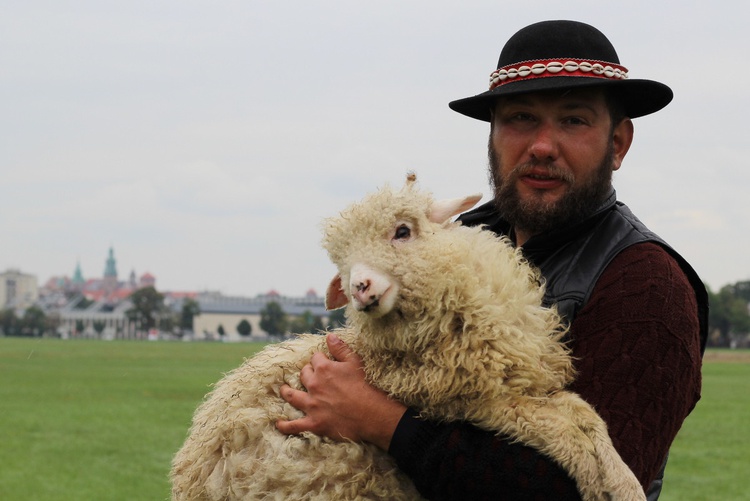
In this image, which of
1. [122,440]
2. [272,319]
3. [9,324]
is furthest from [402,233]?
[9,324]

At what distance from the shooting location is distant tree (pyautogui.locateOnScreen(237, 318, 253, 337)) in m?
167

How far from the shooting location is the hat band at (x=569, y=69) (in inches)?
137

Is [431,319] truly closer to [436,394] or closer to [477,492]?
[436,394]

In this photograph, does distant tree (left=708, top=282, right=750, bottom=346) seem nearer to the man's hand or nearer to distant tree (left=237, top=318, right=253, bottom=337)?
distant tree (left=237, top=318, right=253, bottom=337)

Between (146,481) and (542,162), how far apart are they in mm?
12926

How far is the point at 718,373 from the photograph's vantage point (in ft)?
174

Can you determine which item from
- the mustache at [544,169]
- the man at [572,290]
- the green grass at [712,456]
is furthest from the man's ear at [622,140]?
the green grass at [712,456]

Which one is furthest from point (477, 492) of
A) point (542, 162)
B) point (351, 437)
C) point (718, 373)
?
point (718, 373)

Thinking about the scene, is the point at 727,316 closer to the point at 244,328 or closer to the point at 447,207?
the point at 244,328

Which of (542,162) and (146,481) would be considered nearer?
(542,162)

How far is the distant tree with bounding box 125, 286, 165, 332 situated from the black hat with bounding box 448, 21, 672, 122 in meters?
167

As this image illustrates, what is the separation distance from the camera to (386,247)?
10.4 ft

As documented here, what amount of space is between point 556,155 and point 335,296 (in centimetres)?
99

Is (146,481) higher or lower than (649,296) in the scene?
lower
